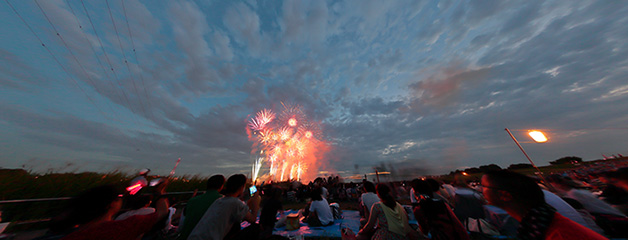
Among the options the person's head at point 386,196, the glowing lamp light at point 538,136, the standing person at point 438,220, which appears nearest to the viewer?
the standing person at point 438,220

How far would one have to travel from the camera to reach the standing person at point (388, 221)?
11.7 ft

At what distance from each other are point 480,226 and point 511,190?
5.57 meters

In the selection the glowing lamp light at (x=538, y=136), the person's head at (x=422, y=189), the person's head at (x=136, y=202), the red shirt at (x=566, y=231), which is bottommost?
the red shirt at (x=566, y=231)

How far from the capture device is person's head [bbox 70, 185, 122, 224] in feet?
7.62

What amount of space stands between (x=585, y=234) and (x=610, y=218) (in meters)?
5.91

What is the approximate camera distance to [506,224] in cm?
570

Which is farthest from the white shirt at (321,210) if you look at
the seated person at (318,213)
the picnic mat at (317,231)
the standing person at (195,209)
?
the standing person at (195,209)

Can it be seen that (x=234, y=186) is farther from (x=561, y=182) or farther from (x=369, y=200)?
(x=561, y=182)

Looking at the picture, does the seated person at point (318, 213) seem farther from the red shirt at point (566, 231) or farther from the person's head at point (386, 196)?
the red shirt at point (566, 231)

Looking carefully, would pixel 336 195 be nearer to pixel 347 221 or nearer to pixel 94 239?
→ pixel 347 221

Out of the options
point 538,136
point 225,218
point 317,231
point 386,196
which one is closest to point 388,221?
point 386,196

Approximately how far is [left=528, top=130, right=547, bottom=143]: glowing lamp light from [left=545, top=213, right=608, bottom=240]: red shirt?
13.4m

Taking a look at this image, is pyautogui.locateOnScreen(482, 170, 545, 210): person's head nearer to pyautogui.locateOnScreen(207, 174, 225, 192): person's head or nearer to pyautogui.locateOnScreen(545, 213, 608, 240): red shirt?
pyautogui.locateOnScreen(545, 213, 608, 240): red shirt

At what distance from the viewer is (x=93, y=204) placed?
7.85ft
